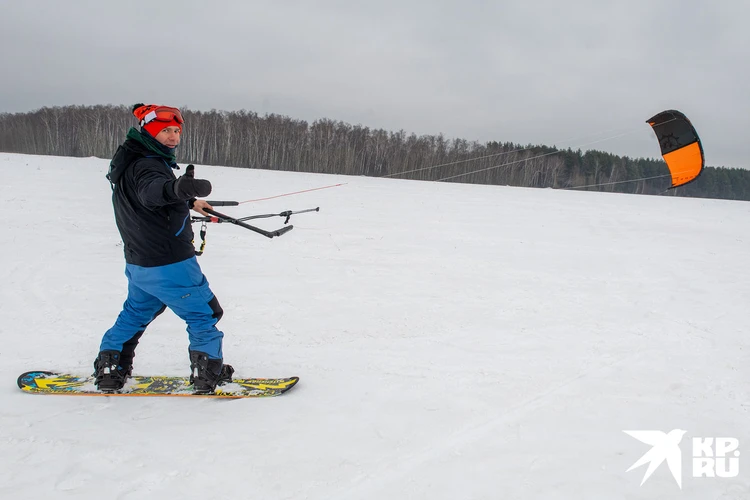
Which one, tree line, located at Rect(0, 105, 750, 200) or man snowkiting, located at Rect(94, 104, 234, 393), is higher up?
tree line, located at Rect(0, 105, 750, 200)

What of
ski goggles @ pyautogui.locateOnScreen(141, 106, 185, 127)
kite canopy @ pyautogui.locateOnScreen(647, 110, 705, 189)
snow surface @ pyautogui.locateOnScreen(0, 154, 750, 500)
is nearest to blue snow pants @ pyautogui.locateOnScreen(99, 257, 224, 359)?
snow surface @ pyautogui.locateOnScreen(0, 154, 750, 500)

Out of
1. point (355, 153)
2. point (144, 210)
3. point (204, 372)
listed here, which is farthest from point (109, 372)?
point (355, 153)

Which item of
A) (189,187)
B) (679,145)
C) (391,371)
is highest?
(679,145)

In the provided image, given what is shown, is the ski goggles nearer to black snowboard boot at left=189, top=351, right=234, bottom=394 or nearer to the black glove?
the black glove

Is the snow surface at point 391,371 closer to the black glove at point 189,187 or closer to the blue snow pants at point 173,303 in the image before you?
the blue snow pants at point 173,303

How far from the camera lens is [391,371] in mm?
3865

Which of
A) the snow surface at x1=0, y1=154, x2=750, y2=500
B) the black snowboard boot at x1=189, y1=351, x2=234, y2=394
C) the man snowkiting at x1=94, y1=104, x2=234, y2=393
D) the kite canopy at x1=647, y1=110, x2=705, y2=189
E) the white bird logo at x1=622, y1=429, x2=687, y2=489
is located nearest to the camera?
the snow surface at x1=0, y1=154, x2=750, y2=500

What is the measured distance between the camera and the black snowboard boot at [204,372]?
3.23 meters

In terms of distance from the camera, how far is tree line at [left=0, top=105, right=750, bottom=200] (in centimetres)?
5406

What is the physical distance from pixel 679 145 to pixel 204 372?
1264 centimetres

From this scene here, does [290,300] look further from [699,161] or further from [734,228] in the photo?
[734,228]

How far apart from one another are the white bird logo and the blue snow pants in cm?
300

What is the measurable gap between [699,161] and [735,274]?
362cm

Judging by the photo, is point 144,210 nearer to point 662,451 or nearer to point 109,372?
point 109,372
